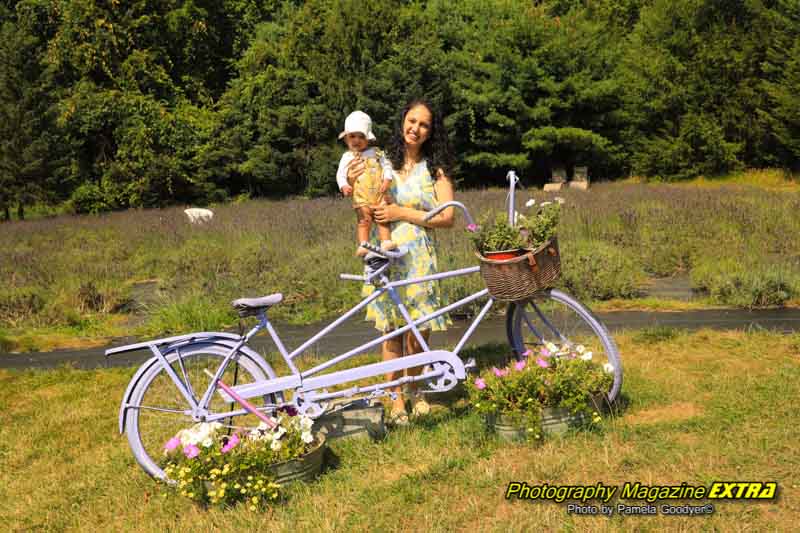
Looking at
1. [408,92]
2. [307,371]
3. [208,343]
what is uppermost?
[408,92]

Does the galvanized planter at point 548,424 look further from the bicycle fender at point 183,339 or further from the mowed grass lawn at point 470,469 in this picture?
the bicycle fender at point 183,339

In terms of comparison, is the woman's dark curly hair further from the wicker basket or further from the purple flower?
the purple flower

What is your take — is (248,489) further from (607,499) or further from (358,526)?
(607,499)

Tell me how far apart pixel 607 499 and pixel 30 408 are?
4045mm

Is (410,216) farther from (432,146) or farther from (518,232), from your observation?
(518,232)

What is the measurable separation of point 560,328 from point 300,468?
160 cm

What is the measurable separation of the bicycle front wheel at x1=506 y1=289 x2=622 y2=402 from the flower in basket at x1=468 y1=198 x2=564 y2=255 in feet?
1.08

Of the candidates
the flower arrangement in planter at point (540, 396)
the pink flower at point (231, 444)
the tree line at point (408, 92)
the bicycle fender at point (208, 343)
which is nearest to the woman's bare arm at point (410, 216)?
the flower arrangement in planter at point (540, 396)

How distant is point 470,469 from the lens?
334 centimetres

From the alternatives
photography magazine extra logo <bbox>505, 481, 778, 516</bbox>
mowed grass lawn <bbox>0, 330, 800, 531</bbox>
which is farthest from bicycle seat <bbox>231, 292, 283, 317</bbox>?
photography magazine extra logo <bbox>505, 481, 778, 516</bbox>

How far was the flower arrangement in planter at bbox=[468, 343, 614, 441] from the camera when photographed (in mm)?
3559

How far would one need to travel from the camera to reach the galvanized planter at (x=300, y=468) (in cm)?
333

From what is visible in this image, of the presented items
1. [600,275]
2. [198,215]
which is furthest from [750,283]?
[198,215]

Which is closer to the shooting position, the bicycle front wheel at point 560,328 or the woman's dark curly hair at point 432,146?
the bicycle front wheel at point 560,328
